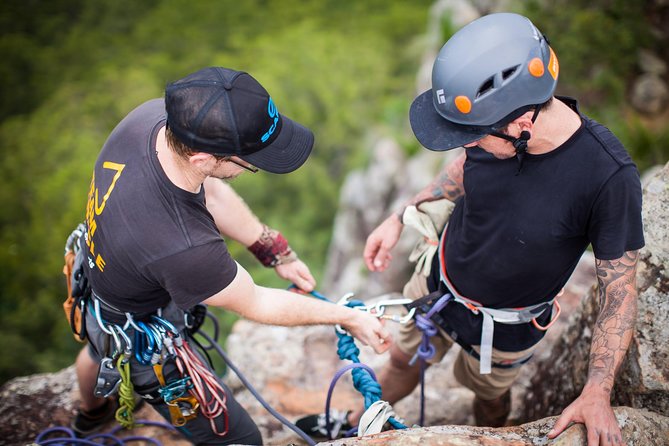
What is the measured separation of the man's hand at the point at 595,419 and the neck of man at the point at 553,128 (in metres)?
0.92

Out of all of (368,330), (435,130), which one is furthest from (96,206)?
(435,130)

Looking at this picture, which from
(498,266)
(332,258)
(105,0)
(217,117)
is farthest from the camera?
(105,0)

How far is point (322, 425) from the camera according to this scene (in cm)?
308

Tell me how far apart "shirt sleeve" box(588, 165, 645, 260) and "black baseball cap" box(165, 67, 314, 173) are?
1.25 metres

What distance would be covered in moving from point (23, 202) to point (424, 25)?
1406 inches

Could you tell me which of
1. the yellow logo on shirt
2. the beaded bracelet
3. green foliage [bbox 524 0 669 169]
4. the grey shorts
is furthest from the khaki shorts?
green foliage [bbox 524 0 669 169]

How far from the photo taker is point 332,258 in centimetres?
1783

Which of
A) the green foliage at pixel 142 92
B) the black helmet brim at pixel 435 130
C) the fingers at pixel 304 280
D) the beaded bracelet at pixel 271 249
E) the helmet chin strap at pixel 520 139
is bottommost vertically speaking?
the green foliage at pixel 142 92

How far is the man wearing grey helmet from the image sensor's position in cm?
196

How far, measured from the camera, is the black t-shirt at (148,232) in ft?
6.55

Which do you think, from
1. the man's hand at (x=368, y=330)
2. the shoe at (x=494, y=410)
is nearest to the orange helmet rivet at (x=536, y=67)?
the man's hand at (x=368, y=330)

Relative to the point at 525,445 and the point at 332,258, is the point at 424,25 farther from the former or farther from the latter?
the point at 525,445

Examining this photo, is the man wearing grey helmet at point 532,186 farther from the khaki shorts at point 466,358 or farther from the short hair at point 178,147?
the short hair at point 178,147

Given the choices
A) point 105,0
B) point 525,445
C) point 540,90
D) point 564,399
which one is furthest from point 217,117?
point 105,0
